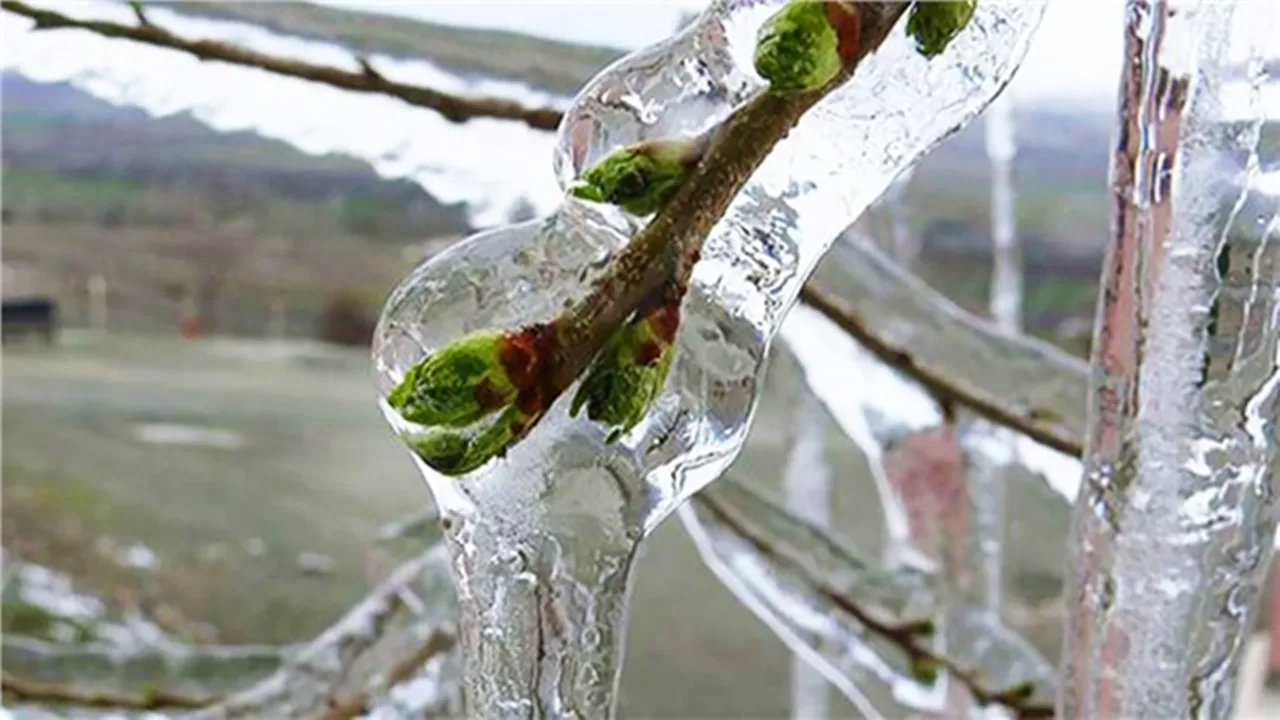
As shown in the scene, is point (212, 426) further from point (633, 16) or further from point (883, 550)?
point (633, 16)

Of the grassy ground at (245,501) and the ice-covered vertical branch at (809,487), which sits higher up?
the ice-covered vertical branch at (809,487)

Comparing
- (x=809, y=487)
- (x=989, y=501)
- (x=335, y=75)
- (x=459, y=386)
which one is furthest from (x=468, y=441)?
(x=809, y=487)

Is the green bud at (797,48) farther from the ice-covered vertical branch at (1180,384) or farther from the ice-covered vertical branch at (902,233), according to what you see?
the ice-covered vertical branch at (902,233)

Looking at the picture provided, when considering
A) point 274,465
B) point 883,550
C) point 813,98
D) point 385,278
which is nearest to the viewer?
point 813,98

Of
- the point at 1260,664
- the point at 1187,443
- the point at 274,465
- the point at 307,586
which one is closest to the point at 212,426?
the point at 274,465

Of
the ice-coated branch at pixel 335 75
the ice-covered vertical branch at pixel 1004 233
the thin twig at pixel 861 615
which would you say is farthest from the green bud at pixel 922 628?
the ice-covered vertical branch at pixel 1004 233

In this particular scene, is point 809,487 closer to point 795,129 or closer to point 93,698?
point 93,698
